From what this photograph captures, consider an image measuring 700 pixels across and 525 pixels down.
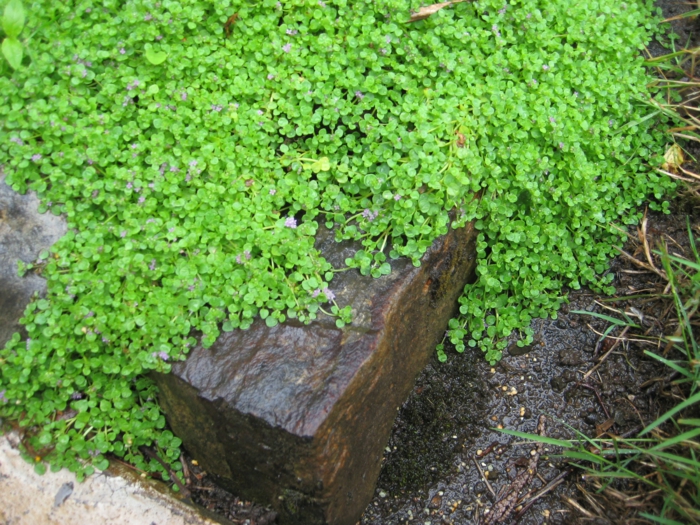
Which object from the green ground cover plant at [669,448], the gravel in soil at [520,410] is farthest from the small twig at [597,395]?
the green ground cover plant at [669,448]

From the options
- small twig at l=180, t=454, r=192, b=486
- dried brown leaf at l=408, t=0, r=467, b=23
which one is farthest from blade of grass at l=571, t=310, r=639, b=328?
small twig at l=180, t=454, r=192, b=486

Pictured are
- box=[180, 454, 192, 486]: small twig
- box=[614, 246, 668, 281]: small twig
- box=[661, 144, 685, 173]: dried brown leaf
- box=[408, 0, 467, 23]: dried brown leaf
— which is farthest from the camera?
box=[661, 144, 685, 173]: dried brown leaf

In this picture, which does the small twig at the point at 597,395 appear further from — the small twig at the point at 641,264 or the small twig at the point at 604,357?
the small twig at the point at 641,264

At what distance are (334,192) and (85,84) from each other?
1.31 m

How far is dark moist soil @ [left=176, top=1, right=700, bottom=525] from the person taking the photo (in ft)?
9.74

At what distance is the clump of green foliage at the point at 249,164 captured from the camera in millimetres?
2682

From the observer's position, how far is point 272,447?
251cm

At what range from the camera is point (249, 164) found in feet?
9.41

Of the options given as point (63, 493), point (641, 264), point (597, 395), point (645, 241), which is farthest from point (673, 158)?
point (63, 493)

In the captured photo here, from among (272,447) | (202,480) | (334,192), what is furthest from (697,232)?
(202,480)

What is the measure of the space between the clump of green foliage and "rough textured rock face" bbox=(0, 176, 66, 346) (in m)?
0.08

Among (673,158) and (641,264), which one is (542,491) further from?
(673,158)

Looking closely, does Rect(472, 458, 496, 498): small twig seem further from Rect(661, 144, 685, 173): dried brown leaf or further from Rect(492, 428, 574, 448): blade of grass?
Rect(661, 144, 685, 173): dried brown leaf

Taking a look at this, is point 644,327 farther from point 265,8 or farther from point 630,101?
point 265,8
